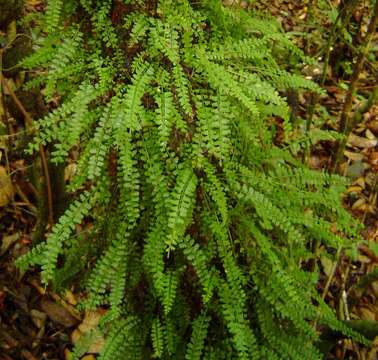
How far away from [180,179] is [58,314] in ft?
7.98

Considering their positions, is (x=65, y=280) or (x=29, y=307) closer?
(x=65, y=280)

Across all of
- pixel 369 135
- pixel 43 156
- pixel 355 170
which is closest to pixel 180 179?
pixel 43 156

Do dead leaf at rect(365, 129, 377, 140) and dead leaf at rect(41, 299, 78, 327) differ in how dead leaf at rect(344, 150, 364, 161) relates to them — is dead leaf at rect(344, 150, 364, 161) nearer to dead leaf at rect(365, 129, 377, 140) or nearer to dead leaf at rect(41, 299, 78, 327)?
dead leaf at rect(365, 129, 377, 140)

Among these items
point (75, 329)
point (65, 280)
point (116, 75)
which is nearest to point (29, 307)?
point (75, 329)

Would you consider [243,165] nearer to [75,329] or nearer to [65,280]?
[65,280]

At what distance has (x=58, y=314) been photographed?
13.2 ft

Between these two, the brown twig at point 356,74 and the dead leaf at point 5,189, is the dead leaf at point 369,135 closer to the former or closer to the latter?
the brown twig at point 356,74

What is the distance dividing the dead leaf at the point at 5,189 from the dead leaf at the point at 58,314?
88cm

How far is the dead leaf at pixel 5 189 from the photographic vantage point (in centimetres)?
420

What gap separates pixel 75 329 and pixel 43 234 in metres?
0.79

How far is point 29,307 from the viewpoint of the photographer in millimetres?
4012

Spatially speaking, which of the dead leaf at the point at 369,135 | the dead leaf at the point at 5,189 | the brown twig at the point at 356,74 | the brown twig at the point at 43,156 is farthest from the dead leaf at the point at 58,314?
the dead leaf at the point at 369,135

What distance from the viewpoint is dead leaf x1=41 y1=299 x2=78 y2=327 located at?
4.00 meters

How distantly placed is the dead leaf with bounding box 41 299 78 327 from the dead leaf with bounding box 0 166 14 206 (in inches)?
34.7
